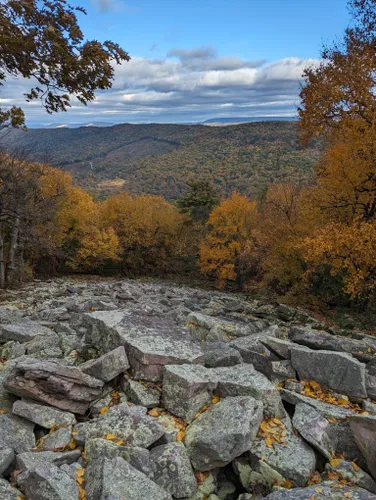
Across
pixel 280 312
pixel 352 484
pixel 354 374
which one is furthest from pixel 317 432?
pixel 280 312

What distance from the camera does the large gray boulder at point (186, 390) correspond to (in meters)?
5.98

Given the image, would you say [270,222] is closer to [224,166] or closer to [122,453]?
[122,453]

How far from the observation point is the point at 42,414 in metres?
5.66

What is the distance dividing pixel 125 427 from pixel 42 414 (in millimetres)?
1409

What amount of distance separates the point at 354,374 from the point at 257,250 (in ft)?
84.6

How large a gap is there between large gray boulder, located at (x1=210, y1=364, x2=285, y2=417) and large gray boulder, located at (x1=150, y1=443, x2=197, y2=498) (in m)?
1.51

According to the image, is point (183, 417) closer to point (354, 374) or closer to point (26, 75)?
point (354, 374)

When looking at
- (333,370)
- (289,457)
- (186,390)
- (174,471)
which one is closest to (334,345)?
(333,370)

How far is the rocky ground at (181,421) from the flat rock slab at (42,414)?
16 mm

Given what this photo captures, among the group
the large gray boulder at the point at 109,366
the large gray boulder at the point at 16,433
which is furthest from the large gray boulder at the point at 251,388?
the large gray boulder at the point at 16,433

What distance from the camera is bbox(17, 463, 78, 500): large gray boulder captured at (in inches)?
163

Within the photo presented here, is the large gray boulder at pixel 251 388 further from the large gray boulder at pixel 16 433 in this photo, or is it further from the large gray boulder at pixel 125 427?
→ the large gray boulder at pixel 16 433

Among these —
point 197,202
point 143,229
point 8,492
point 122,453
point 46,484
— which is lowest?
point 143,229

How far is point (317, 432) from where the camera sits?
567 centimetres
